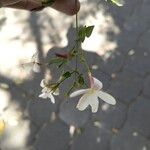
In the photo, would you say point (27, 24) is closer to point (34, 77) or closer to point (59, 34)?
point (59, 34)

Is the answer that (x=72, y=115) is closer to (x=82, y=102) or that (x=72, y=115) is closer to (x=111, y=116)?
(x=111, y=116)

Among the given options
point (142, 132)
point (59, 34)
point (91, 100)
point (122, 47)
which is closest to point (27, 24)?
point (59, 34)

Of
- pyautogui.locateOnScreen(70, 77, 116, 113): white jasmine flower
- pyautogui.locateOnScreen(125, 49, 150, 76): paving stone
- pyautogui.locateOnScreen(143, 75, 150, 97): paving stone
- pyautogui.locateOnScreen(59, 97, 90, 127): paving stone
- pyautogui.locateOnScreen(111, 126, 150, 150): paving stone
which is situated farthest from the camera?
Result: pyautogui.locateOnScreen(125, 49, 150, 76): paving stone

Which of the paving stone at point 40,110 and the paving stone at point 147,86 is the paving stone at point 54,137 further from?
the paving stone at point 147,86

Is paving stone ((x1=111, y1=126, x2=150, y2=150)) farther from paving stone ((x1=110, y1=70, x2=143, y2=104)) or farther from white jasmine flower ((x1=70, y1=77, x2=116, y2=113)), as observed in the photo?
white jasmine flower ((x1=70, y1=77, x2=116, y2=113))

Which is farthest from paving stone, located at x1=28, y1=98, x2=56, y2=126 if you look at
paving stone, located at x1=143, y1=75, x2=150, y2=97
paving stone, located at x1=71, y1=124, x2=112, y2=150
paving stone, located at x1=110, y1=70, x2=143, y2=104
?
paving stone, located at x1=143, y1=75, x2=150, y2=97

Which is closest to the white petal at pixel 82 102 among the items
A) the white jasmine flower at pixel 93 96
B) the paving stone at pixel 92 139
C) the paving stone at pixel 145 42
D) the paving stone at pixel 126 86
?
the white jasmine flower at pixel 93 96

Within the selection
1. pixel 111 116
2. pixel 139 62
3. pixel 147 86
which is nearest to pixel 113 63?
pixel 139 62
